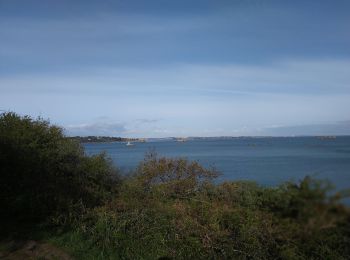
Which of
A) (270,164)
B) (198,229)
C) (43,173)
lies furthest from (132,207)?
(270,164)

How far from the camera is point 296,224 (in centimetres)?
310

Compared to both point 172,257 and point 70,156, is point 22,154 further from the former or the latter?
point 172,257

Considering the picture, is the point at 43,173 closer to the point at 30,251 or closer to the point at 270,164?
the point at 30,251

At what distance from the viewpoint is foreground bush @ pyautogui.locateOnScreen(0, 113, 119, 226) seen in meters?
12.5

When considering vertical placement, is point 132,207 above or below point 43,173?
below

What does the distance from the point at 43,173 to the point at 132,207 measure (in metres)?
3.53

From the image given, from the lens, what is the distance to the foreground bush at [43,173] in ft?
41.1

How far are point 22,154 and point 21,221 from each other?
7.86ft

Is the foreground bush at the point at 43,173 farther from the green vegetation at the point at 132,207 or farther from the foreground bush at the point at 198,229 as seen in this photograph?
the foreground bush at the point at 198,229

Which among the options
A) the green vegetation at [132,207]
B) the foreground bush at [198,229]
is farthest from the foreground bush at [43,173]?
the foreground bush at [198,229]

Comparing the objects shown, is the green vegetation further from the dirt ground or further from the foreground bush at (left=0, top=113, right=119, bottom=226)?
the dirt ground

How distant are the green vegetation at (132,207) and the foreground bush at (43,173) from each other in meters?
0.03

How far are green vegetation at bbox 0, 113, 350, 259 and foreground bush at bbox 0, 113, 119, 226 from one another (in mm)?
30

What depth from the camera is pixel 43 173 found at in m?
13.9
